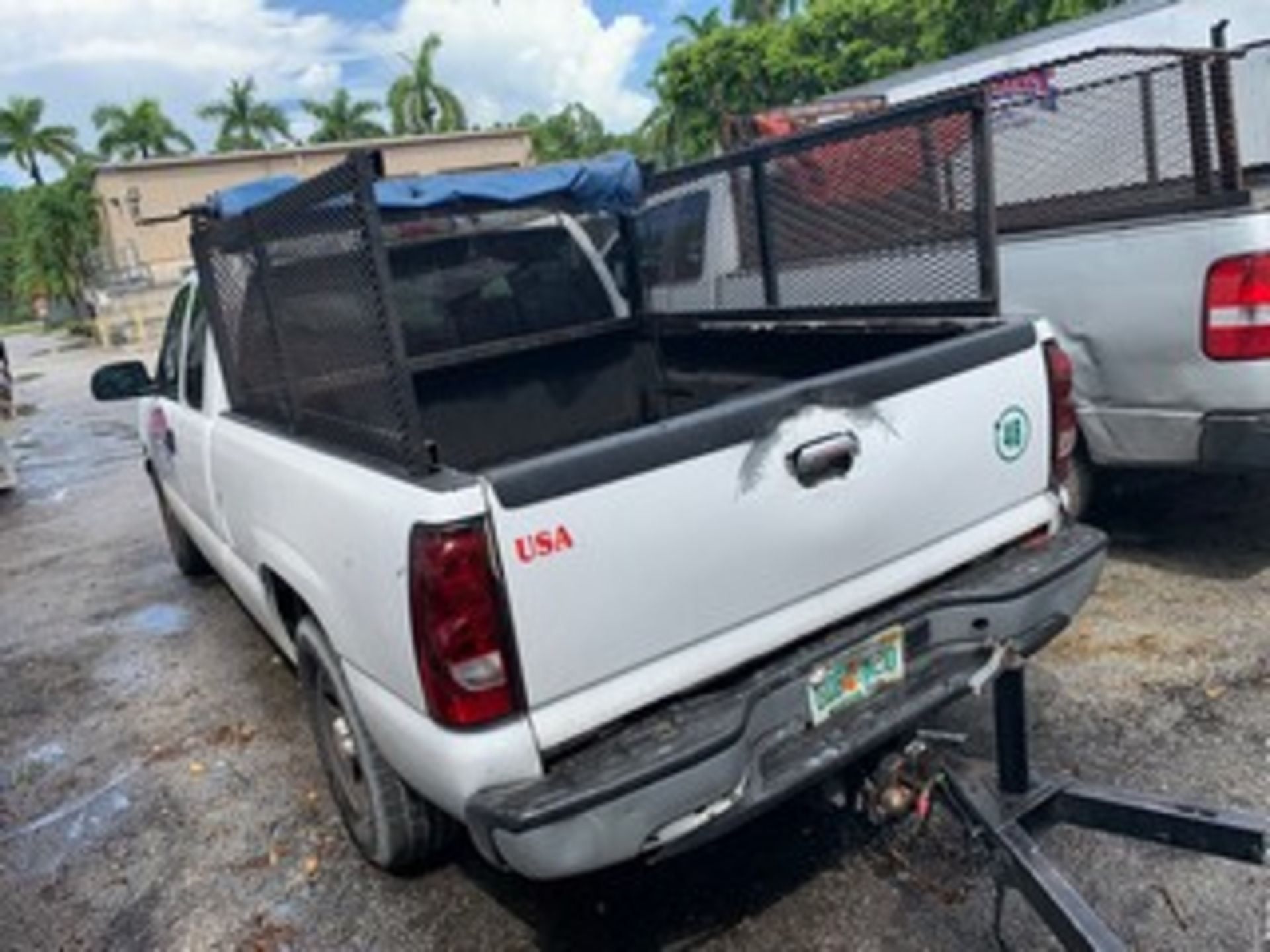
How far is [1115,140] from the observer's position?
16.2 ft

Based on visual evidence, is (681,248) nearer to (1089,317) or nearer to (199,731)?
(1089,317)

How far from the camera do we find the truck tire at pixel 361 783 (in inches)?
117

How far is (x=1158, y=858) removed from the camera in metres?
2.85

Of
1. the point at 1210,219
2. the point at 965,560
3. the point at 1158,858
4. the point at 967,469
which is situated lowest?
the point at 1158,858

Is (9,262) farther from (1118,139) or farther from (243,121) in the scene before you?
(1118,139)

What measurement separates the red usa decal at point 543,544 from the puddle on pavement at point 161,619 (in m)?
4.37

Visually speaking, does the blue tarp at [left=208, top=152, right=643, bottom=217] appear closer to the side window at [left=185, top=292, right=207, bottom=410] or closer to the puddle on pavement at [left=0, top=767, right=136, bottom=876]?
the side window at [left=185, top=292, right=207, bottom=410]

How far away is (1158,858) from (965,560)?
36.4 inches

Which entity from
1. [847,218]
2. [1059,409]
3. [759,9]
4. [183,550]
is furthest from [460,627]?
[759,9]

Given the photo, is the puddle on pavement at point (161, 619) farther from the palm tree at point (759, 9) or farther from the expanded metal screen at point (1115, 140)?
the palm tree at point (759, 9)

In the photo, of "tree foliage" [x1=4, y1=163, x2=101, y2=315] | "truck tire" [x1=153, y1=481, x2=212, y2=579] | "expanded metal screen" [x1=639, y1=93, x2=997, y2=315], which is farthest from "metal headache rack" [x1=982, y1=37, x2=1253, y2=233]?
"tree foliage" [x1=4, y1=163, x2=101, y2=315]

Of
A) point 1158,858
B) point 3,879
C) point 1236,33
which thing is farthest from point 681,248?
point 1236,33

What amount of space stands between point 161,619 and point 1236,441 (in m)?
5.53

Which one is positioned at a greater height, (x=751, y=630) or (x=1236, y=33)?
(x=1236, y=33)
